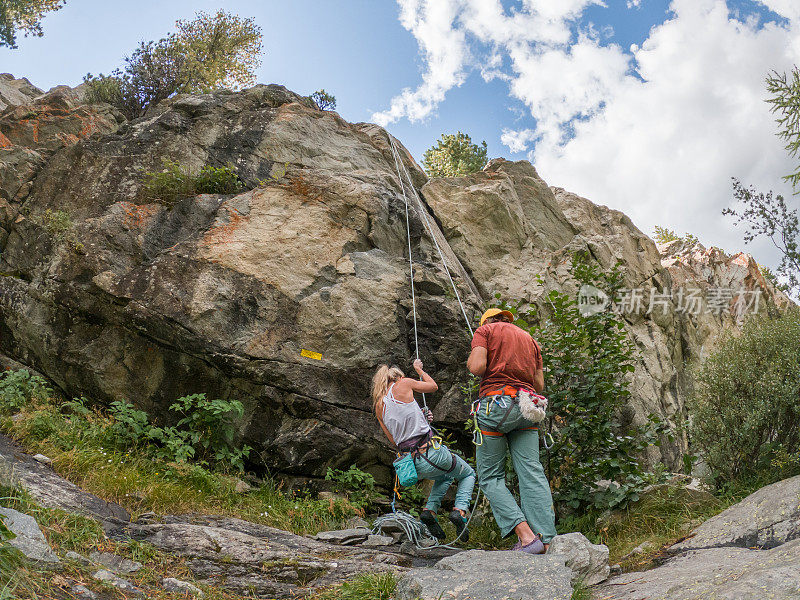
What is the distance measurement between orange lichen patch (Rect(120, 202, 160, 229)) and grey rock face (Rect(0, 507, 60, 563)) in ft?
15.7

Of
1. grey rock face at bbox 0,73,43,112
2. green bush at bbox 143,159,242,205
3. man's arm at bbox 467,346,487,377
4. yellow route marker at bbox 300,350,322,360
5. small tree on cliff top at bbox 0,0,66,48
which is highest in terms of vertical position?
small tree on cliff top at bbox 0,0,66,48

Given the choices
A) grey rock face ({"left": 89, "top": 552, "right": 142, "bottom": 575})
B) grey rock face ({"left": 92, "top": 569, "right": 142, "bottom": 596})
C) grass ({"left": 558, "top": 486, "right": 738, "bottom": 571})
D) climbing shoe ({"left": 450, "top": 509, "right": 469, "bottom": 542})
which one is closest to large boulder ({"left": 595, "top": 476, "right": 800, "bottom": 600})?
grass ({"left": 558, "top": 486, "right": 738, "bottom": 571})

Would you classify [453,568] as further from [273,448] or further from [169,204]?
[169,204]

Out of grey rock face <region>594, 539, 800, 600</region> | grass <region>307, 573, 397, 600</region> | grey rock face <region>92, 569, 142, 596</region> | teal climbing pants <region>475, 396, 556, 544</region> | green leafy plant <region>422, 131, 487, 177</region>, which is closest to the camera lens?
grey rock face <region>594, 539, 800, 600</region>

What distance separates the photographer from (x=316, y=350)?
751 cm

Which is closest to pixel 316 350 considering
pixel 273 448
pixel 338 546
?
pixel 273 448

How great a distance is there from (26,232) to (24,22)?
2096cm

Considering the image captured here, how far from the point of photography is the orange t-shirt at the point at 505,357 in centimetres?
564

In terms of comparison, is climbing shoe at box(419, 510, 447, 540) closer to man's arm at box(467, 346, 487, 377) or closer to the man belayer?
the man belayer

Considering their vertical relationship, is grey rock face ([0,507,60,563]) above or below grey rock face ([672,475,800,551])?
above

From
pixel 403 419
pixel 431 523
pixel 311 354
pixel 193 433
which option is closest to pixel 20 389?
pixel 193 433

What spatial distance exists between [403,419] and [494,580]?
230cm

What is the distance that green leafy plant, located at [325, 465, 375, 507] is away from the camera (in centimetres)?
712

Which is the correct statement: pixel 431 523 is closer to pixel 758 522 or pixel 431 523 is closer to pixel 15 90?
pixel 758 522
